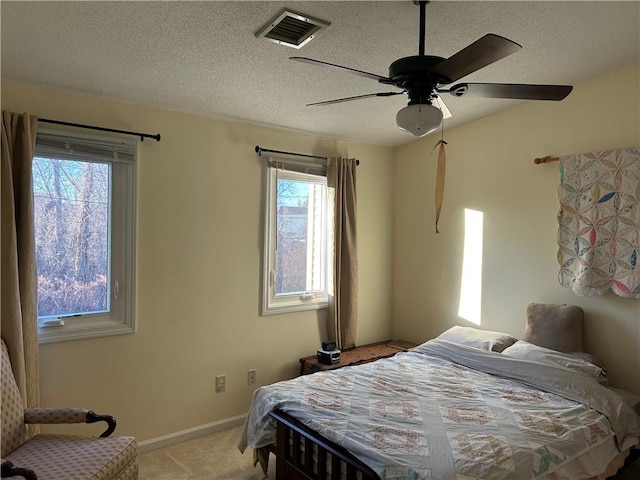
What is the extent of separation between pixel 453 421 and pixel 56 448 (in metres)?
1.94

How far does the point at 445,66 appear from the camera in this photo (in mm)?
1789

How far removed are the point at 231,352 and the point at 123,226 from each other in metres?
1.25

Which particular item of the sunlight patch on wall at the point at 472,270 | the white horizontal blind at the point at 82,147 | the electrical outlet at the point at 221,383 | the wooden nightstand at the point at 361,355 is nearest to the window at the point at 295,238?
the wooden nightstand at the point at 361,355

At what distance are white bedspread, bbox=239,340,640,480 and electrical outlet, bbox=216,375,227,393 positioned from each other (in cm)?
83

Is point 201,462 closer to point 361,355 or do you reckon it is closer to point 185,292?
point 185,292

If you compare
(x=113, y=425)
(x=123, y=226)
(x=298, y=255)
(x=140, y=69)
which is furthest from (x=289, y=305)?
(x=140, y=69)

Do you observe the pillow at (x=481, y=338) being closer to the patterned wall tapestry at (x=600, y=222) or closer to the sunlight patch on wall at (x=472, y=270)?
the sunlight patch on wall at (x=472, y=270)

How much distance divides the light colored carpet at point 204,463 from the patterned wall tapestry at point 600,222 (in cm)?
120

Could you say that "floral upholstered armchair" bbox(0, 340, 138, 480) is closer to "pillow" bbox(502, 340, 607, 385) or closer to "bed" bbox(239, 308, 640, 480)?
"bed" bbox(239, 308, 640, 480)

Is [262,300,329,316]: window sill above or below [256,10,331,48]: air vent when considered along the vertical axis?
below

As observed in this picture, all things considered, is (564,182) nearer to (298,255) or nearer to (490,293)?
(490,293)

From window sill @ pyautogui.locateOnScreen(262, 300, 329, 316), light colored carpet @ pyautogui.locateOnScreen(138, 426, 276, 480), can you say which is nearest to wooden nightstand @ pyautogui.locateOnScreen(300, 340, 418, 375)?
window sill @ pyautogui.locateOnScreen(262, 300, 329, 316)

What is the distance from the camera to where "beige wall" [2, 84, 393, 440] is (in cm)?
284

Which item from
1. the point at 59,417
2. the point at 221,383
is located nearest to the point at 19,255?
the point at 59,417
